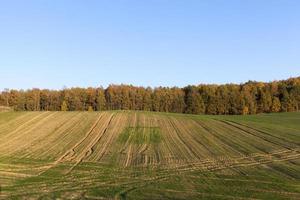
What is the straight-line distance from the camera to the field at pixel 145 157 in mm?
26516

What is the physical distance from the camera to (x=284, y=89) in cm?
11256

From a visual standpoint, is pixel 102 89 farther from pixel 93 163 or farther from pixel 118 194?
pixel 118 194

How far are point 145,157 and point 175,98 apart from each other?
84906mm

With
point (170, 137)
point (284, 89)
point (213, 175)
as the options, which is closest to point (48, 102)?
point (284, 89)

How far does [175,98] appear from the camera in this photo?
124m

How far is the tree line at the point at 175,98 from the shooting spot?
113188 millimetres

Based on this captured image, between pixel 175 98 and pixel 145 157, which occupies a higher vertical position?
pixel 175 98

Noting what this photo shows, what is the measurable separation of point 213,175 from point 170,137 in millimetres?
19264

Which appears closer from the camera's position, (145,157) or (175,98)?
(145,157)

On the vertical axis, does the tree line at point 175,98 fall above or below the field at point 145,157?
above

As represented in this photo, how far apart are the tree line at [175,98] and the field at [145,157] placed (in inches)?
1797

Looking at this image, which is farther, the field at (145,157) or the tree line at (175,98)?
the tree line at (175,98)

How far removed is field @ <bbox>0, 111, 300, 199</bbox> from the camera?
26516mm

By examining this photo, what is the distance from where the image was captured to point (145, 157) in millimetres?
40000
